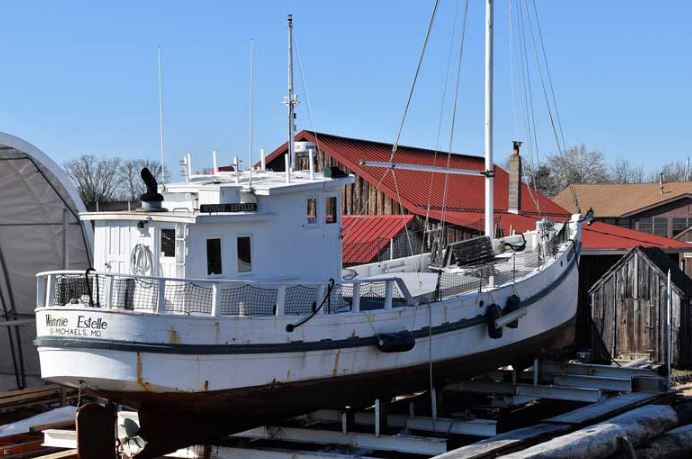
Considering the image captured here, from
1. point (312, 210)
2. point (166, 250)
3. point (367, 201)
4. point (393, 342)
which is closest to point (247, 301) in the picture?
point (166, 250)

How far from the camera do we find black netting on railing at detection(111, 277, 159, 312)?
1290cm

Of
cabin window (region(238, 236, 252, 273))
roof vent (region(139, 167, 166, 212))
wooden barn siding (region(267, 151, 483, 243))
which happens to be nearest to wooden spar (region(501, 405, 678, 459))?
cabin window (region(238, 236, 252, 273))

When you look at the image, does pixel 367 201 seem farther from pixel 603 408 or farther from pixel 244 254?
pixel 244 254

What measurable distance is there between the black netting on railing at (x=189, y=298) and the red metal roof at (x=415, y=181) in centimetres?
1524

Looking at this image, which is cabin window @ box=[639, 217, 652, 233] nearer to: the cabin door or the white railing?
the white railing

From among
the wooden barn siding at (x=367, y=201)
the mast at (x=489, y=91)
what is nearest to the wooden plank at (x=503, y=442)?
the mast at (x=489, y=91)

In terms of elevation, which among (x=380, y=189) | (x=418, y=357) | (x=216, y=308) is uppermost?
(x=380, y=189)

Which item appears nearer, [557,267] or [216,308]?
[216,308]

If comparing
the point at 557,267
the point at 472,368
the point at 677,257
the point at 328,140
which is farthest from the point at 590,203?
the point at 472,368

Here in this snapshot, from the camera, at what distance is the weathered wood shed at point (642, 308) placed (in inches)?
920

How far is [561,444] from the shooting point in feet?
42.5

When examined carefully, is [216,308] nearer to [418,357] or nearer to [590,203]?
[418,357]

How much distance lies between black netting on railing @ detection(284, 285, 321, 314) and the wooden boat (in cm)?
2

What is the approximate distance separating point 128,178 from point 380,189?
49.2 metres
